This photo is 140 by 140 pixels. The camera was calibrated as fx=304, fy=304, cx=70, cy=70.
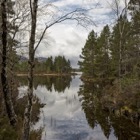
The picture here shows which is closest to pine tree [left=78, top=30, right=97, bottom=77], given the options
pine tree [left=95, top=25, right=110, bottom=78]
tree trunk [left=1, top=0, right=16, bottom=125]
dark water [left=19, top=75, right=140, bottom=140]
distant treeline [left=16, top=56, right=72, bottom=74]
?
pine tree [left=95, top=25, right=110, bottom=78]

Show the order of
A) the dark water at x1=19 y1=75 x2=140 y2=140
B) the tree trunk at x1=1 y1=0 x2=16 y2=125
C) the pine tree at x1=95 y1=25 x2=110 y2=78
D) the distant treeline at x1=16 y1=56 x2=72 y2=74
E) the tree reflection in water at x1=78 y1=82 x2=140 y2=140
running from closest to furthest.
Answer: the tree trunk at x1=1 y1=0 x2=16 y2=125 < the tree reflection in water at x1=78 y1=82 x2=140 y2=140 < the dark water at x1=19 y1=75 x2=140 y2=140 < the pine tree at x1=95 y1=25 x2=110 y2=78 < the distant treeline at x1=16 y1=56 x2=72 y2=74

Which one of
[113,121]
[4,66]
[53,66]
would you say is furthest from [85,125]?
[53,66]

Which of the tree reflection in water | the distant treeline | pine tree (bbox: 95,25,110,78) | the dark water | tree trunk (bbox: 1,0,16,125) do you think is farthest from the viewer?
the distant treeline

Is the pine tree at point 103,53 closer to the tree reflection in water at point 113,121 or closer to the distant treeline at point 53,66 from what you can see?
the tree reflection in water at point 113,121

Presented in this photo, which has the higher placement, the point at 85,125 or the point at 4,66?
the point at 4,66

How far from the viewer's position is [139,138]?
1716cm

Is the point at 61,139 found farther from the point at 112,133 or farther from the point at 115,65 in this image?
the point at 115,65

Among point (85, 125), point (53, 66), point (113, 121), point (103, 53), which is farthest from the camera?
point (53, 66)

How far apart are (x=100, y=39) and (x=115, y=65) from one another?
1039 cm

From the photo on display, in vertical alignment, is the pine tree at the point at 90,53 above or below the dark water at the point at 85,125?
above

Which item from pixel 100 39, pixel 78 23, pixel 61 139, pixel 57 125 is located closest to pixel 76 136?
pixel 61 139

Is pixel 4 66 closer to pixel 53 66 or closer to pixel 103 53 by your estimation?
pixel 103 53

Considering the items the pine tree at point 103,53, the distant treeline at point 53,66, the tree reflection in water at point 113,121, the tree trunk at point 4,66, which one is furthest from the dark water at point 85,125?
the distant treeline at point 53,66

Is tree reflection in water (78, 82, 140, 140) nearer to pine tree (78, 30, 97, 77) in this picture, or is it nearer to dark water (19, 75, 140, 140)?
dark water (19, 75, 140, 140)
